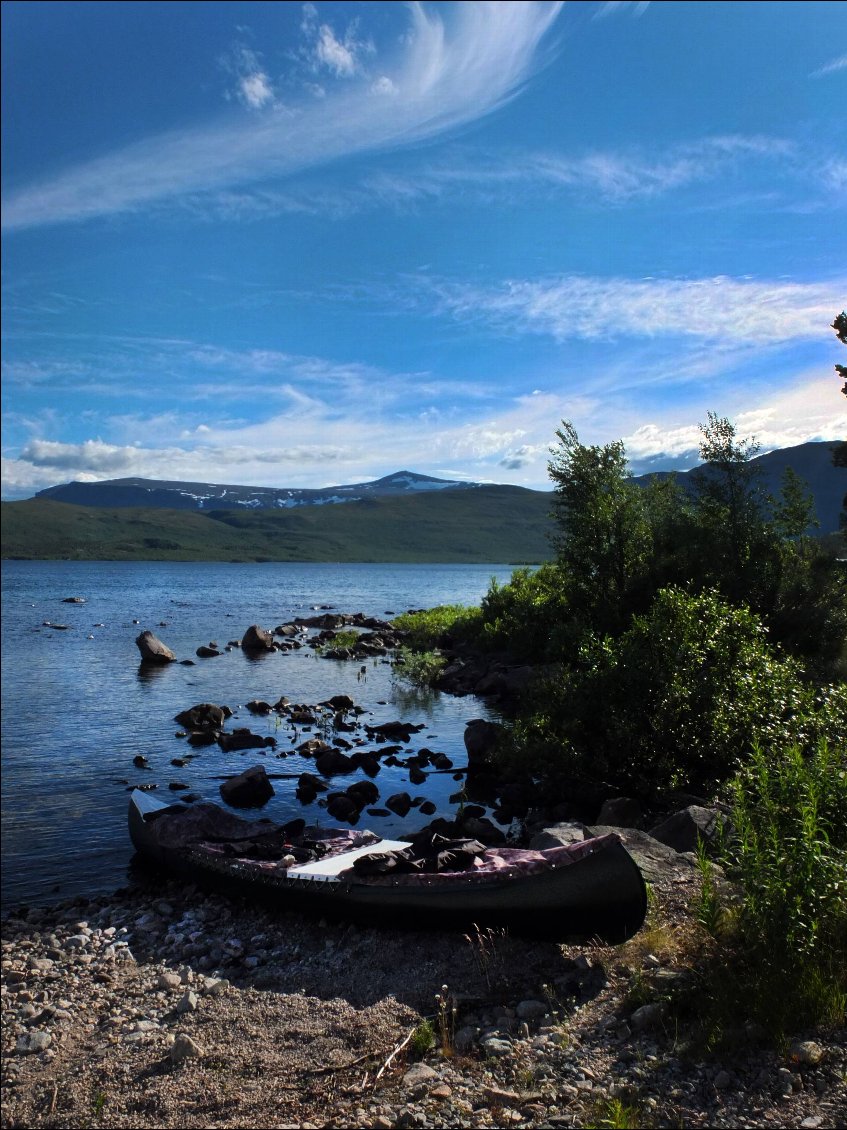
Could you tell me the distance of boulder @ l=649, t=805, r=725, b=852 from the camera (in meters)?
13.8

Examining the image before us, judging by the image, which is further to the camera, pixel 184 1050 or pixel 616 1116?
pixel 184 1050

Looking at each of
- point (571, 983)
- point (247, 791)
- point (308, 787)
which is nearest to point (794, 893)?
point (571, 983)

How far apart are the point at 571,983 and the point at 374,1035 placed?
8.39ft

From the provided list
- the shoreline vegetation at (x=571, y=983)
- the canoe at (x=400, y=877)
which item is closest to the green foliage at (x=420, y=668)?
the shoreline vegetation at (x=571, y=983)

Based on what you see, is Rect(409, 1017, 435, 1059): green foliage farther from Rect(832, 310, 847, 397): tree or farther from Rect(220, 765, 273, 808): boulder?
Rect(832, 310, 847, 397): tree

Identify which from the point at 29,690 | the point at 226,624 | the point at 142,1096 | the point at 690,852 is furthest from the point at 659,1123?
the point at 226,624

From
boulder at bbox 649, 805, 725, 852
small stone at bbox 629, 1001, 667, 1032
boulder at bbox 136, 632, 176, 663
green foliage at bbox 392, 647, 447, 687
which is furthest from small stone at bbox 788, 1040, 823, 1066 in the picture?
boulder at bbox 136, 632, 176, 663

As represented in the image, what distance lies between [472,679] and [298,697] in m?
9.00

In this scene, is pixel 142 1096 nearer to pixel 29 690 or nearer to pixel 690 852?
pixel 690 852

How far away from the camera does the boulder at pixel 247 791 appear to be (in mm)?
20797

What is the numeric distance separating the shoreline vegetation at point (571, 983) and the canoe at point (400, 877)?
13.1 inches

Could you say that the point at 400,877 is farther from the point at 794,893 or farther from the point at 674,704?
the point at 674,704

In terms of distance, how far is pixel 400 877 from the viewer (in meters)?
12.1

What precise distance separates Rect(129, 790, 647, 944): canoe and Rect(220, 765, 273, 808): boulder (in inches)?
167
